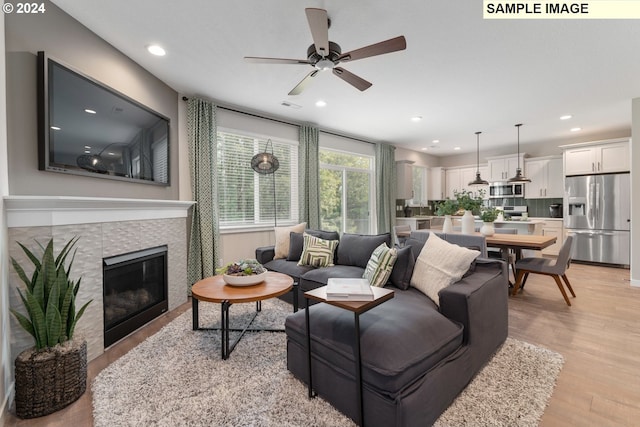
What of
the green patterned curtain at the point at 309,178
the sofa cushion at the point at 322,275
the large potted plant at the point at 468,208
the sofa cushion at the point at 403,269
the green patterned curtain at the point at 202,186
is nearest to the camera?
the sofa cushion at the point at 403,269

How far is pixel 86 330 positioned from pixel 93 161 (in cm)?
139

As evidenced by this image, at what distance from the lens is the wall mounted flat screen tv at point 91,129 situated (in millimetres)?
2076

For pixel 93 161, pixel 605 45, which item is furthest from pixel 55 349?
pixel 605 45

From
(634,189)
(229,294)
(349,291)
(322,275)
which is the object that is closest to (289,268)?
(322,275)

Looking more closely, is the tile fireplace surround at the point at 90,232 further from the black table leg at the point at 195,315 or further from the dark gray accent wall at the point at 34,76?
the black table leg at the point at 195,315

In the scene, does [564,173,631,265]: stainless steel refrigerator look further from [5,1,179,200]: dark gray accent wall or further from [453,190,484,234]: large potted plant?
[5,1,179,200]: dark gray accent wall

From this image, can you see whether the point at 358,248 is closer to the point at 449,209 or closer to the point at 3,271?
the point at 449,209

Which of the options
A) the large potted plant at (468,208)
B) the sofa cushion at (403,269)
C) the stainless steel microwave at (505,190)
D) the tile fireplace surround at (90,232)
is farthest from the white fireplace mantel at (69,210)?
the stainless steel microwave at (505,190)

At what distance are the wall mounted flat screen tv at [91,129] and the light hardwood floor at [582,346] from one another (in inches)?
62.6

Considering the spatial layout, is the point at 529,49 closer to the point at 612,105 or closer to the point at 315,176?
the point at 612,105

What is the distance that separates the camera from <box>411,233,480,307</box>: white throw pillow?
7.02 feet

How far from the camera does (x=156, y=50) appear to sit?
2.73 metres

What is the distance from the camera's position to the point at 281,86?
141 inches

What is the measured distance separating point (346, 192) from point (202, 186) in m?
3.21
